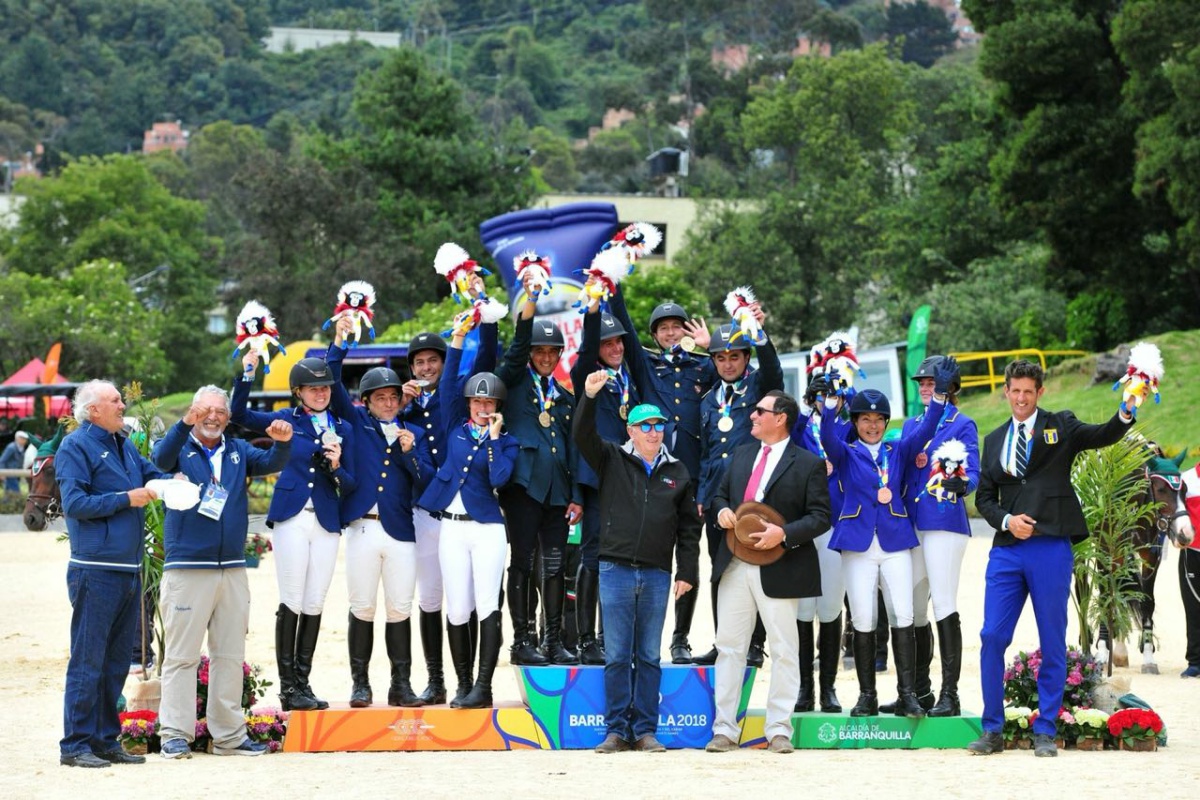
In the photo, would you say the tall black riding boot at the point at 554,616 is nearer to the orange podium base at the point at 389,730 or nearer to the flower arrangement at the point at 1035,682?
the orange podium base at the point at 389,730

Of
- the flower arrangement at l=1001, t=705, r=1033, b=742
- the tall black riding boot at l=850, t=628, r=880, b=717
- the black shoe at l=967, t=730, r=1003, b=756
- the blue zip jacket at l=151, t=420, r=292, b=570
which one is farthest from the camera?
the tall black riding boot at l=850, t=628, r=880, b=717

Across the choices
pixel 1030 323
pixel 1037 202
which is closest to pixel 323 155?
pixel 1030 323

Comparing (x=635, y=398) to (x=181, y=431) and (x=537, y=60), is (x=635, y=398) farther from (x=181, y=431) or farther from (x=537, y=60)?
(x=537, y=60)

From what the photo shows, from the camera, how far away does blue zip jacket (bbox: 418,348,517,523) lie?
987 centimetres

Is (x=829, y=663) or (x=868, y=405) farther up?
(x=868, y=405)

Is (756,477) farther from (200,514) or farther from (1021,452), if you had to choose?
(200,514)

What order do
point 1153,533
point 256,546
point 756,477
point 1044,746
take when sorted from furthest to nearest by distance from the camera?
1. point 256,546
2. point 1153,533
3. point 756,477
4. point 1044,746

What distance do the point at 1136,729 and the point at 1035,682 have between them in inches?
25.1

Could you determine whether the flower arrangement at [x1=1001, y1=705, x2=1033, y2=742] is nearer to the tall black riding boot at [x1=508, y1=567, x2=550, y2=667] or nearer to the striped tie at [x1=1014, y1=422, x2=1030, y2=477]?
the striped tie at [x1=1014, y1=422, x2=1030, y2=477]

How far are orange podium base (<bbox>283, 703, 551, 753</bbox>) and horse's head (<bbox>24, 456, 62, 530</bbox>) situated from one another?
5007 mm

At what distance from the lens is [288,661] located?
10.0m

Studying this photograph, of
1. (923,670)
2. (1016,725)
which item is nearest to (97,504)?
(923,670)

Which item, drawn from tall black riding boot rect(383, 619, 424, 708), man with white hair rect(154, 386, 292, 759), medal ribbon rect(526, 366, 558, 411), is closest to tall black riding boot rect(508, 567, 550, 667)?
tall black riding boot rect(383, 619, 424, 708)

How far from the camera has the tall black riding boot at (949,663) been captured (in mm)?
9984
